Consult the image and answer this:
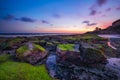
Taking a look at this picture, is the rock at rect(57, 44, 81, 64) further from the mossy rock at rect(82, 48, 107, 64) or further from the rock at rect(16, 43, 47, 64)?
the rock at rect(16, 43, 47, 64)

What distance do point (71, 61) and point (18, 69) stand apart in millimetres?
5112

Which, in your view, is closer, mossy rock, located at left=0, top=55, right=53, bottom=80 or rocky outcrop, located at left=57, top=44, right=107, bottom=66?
mossy rock, located at left=0, top=55, right=53, bottom=80

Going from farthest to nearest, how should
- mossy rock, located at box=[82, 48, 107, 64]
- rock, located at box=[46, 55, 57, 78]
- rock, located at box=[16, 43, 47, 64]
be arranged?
mossy rock, located at box=[82, 48, 107, 64]
rock, located at box=[16, 43, 47, 64]
rock, located at box=[46, 55, 57, 78]

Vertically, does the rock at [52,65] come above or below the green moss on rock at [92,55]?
below

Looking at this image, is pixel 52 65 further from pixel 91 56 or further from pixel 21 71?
pixel 91 56

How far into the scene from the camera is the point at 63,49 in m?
12.0

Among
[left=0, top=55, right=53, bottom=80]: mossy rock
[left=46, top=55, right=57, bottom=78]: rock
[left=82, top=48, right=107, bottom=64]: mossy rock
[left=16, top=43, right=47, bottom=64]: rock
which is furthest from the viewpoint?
[left=82, top=48, right=107, bottom=64]: mossy rock

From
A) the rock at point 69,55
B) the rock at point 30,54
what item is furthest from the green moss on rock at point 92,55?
the rock at point 30,54

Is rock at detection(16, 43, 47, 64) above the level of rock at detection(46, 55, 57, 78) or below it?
above

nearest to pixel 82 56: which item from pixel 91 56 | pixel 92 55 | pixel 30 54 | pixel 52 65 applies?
pixel 91 56

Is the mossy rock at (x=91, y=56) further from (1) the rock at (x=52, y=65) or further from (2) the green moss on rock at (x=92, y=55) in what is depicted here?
(1) the rock at (x=52, y=65)

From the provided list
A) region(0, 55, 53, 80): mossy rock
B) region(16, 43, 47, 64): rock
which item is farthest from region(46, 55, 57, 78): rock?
region(16, 43, 47, 64): rock

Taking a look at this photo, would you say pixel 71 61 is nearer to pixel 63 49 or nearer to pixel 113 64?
pixel 63 49

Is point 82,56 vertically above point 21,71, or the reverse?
point 82,56
